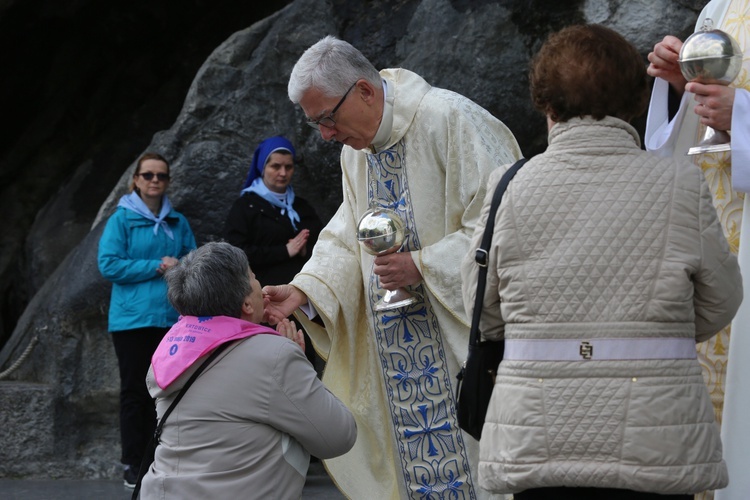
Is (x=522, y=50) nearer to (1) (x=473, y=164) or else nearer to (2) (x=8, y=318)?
(1) (x=473, y=164)

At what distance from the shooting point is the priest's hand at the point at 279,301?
Result: 4.26m

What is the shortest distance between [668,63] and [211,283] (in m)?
1.52

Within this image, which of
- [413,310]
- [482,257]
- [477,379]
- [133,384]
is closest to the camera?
[482,257]

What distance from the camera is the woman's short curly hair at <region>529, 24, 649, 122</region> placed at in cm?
286

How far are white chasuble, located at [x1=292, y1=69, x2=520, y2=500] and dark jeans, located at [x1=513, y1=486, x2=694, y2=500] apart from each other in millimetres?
1417

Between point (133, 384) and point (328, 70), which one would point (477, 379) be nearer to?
point (328, 70)

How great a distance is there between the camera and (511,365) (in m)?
2.90

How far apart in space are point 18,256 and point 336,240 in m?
5.87

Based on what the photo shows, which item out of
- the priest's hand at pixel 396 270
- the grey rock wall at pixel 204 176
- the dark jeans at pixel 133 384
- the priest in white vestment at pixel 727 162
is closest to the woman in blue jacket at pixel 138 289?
the dark jeans at pixel 133 384

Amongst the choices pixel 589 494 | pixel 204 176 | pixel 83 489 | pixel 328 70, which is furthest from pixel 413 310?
pixel 204 176

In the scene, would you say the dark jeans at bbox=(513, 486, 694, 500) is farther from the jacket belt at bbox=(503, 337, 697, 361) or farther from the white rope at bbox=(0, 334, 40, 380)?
the white rope at bbox=(0, 334, 40, 380)

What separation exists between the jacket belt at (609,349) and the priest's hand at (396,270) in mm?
1396

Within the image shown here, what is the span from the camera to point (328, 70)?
4277 mm

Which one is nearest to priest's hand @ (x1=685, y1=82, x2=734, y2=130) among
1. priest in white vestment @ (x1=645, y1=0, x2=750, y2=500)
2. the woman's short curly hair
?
priest in white vestment @ (x1=645, y1=0, x2=750, y2=500)
